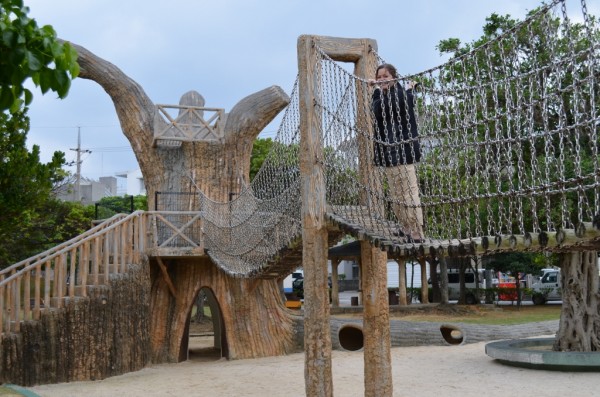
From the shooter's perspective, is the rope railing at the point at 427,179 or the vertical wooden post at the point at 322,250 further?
the vertical wooden post at the point at 322,250

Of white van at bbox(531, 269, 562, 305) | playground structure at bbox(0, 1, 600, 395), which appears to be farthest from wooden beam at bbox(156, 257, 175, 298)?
white van at bbox(531, 269, 562, 305)

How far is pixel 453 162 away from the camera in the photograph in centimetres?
545

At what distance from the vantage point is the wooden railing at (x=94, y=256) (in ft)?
27.9

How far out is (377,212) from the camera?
18.3 ft

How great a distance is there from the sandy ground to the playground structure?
0.59 m

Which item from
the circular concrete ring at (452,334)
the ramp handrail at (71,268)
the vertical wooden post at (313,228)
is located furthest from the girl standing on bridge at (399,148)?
the circular concrete ring at (452,334)

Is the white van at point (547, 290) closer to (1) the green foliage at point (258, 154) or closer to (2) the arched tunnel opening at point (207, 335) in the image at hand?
(1) the green foliage at point (258, 154)

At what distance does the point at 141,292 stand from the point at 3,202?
3.40 metres

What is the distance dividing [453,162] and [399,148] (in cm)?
57

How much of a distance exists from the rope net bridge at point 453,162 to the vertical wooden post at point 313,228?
0.25ft

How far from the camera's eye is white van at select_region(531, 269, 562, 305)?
73.5ft

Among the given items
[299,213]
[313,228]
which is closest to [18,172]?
[299,213]

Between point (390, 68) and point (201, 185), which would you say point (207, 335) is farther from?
point (390, 68)

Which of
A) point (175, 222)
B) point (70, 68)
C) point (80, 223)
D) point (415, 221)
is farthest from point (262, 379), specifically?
point (80, 223)
